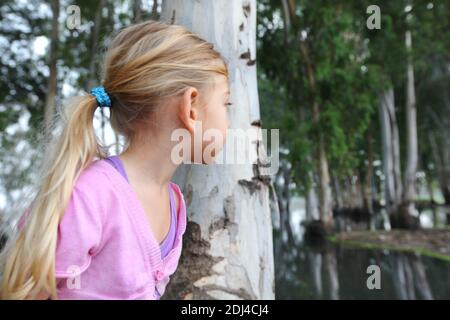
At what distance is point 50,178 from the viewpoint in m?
1.04

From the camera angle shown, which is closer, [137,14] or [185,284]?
[185,284]

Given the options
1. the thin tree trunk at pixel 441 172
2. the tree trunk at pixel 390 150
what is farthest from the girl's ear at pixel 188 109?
the thin tree trunk at pixel 441 172

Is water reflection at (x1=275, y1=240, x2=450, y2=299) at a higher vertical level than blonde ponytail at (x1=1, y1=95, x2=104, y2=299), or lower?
lower

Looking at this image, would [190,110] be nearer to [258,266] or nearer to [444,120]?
[258,266]

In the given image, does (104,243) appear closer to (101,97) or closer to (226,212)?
(101,97)

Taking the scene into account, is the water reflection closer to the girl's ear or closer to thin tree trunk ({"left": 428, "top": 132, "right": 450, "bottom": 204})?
the girl's ear

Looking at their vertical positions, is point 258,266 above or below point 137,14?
below

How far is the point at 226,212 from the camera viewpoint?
1.70 m

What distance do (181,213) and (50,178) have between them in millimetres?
424

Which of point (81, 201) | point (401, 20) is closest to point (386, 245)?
point (401, 20)

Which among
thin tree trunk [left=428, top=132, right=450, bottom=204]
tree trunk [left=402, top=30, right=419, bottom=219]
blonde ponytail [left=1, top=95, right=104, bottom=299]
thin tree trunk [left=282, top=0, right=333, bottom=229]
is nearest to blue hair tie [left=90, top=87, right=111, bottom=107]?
blonde ponytail [left=1, top=95, right=104, bottom=299]

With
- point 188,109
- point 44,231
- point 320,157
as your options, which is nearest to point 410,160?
point 320,157

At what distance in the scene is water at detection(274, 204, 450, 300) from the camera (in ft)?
21.8

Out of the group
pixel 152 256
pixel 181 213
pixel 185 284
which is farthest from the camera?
pixel 185 284
